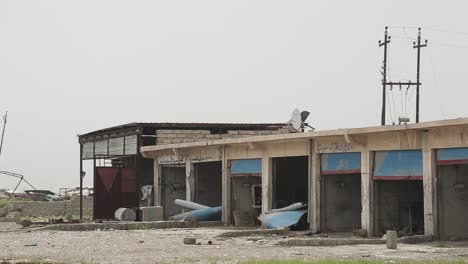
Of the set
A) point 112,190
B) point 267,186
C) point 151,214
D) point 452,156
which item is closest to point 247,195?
point 267,186

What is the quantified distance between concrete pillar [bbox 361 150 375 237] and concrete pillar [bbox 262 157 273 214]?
5978mm

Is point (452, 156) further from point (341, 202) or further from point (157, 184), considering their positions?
point (157, 184)

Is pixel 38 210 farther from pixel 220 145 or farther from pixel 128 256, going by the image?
pixel 128 256

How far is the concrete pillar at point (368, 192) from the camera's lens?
87.5 feet

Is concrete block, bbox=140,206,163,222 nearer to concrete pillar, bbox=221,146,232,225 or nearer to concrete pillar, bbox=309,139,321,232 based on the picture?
concrete pillar, bbox=221,146,232,225

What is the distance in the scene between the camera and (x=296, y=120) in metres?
35.0

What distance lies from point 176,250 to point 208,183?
59.8 feet

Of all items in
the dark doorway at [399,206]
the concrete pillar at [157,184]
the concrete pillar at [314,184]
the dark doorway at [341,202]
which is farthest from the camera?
the concrete pillar at [157,184]

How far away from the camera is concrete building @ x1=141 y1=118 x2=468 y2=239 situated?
24312 millimetres

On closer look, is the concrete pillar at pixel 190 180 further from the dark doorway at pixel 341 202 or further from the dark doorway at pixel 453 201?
the dark doorway at pixel 453 201

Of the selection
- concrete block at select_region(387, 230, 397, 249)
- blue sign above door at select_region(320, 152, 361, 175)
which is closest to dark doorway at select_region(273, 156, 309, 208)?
blue sign above door at select_region(320, 152, 361, 175)

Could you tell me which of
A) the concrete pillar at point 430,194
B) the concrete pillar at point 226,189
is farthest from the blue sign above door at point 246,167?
the concrete pillar at point 430,194

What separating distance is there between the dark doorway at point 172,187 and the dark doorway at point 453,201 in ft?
61.6

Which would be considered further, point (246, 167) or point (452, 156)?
point (246, 167)
